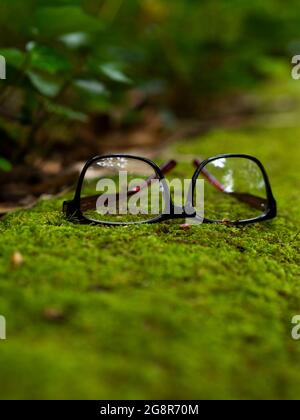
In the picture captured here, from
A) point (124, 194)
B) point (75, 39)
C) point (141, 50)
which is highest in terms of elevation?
point (141, 50)

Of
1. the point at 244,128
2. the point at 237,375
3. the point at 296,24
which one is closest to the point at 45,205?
the point at 237,375

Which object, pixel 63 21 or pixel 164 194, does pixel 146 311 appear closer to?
pixel 164 194

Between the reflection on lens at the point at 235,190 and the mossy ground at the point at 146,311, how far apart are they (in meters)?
0.22

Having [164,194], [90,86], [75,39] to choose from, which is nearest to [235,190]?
[164,194]

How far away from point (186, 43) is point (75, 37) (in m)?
1.33

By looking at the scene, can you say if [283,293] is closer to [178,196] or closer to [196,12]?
[178,196]

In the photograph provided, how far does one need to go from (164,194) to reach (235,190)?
0.46 m

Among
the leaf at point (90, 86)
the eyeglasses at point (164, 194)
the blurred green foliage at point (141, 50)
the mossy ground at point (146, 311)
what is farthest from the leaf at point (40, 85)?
the mossy ground at point (146, 311)

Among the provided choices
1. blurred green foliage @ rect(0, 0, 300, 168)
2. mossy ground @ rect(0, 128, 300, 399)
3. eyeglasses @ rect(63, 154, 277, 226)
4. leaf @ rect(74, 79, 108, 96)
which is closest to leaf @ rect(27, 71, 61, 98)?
blurred green foliage @ rect(0, 0, 300, 168)

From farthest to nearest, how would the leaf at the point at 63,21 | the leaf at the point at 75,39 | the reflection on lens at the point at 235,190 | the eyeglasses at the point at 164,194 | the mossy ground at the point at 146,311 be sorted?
the leaf at the point at 75,39, the leaf at the point at 63,21, the reflection on lens at the point at 235,190, the eyeglasses at the point at 164,194, the mossy ground at the point at 146,311

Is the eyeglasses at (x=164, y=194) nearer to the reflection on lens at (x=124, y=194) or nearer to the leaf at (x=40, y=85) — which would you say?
the reflection on lens at (x=124, y=194)

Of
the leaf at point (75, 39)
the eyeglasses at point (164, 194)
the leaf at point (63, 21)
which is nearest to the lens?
the eyeglasses at point (164, 194)

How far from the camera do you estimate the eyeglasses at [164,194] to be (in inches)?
59.2

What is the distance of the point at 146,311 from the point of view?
979 millimetres
